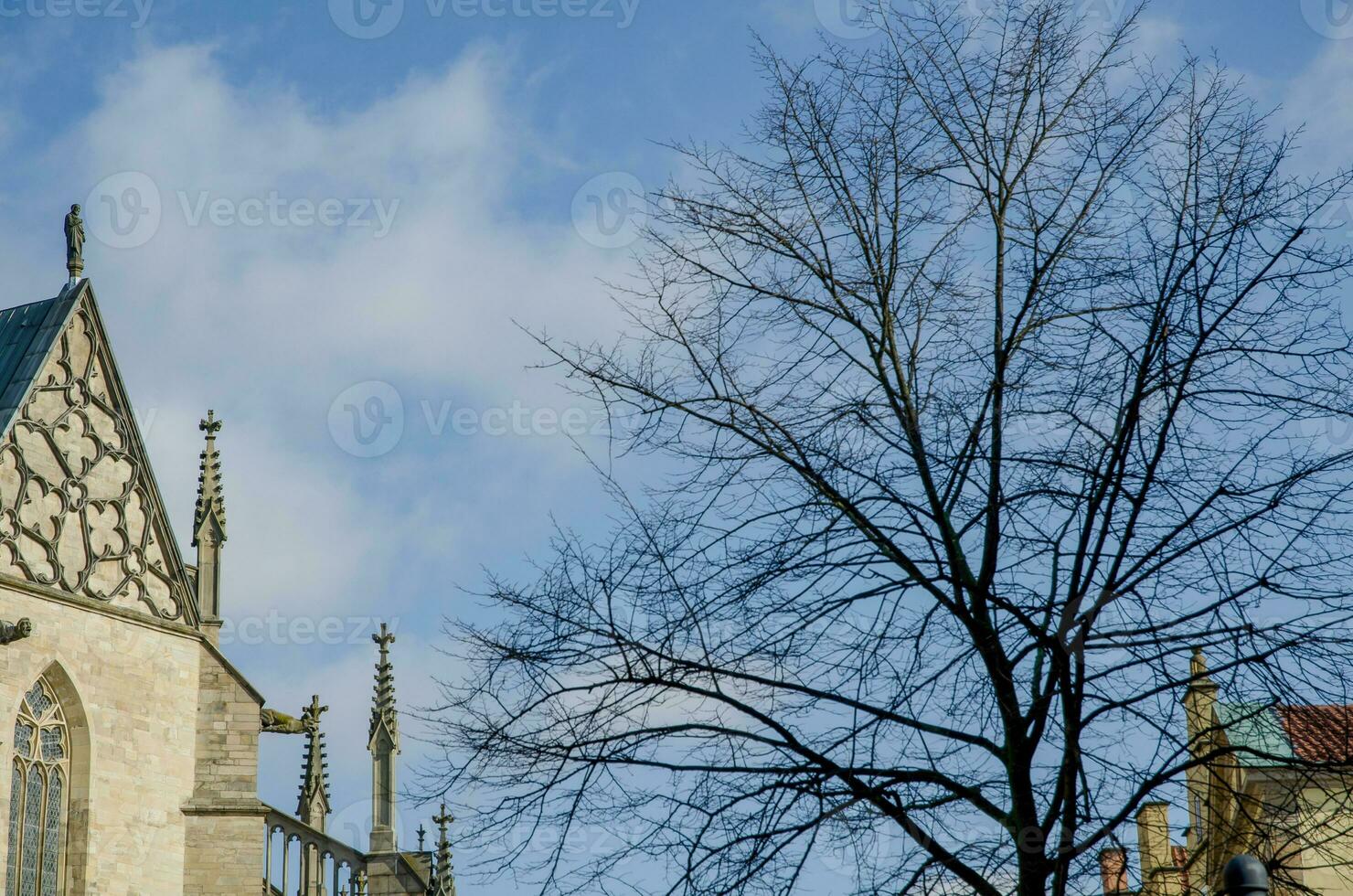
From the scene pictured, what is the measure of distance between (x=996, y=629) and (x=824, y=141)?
2698 millimetres

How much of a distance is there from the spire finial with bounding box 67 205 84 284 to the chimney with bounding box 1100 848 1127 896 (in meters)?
22.7

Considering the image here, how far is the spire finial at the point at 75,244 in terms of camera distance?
87.7 ft

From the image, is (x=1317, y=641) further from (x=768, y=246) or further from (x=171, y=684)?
(x=171, y=684)

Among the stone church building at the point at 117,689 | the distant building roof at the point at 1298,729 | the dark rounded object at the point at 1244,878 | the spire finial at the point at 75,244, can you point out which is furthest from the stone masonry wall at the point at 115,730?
the dark rounded object at the point at 1244,878

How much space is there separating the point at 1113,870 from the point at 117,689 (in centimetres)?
1949

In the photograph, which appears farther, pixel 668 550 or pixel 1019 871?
pixel 668 550

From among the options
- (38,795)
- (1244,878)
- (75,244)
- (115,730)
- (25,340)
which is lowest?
(1244,878)

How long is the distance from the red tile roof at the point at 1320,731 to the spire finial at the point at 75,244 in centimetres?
2301

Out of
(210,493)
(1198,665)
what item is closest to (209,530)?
(210,493)

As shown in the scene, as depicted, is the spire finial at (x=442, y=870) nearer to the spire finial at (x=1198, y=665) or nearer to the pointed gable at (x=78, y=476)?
the pointed gable at (x=78, y=476)

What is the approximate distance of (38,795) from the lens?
75.4 feet

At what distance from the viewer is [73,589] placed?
2364 centimetres

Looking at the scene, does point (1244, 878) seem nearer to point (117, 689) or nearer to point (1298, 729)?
point (1298, 729)

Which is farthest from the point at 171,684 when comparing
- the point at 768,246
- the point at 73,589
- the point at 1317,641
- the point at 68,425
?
the point at 1317,641
